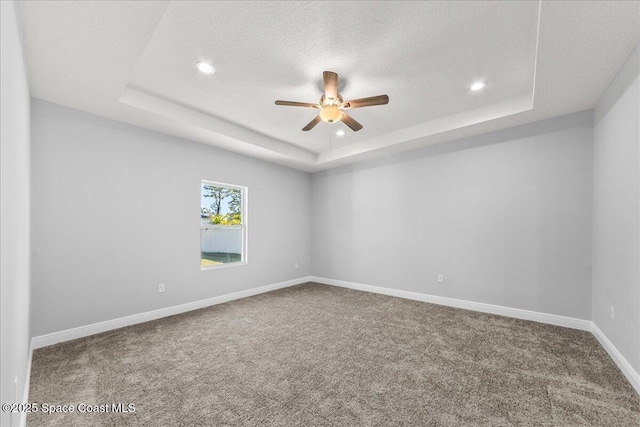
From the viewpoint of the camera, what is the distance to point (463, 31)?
82.0 inches

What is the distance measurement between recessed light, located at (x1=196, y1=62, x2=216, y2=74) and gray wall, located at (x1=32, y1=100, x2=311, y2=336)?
1.59 meters

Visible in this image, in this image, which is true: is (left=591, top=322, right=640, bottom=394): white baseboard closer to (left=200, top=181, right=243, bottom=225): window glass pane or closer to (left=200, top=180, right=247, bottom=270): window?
(left=200, top=180, right=247, bottom=270): window

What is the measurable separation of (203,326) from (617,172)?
4568mm

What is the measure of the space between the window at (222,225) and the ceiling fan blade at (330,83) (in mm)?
2650

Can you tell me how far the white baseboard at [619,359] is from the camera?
1.99 metres

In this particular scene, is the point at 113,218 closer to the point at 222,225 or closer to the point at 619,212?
the point at 222,225

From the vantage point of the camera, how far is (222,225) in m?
4.60

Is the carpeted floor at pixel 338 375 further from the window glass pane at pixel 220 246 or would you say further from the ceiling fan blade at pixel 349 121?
the ceiling fan blade at pixel 349 121

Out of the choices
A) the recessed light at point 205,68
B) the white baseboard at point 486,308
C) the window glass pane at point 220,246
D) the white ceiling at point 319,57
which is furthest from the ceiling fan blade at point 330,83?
the white baseboard at point 486,308

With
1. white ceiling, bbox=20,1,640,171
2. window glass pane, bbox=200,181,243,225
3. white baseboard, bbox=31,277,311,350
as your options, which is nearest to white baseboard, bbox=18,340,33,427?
white baseboard, bbox=31,277,311,350

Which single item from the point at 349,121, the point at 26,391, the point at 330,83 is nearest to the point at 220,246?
the point at 26,391

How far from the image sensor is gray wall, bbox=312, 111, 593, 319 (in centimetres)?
326

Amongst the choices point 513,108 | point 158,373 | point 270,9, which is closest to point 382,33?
point 270,9

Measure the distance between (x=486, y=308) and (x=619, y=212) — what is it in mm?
1974
